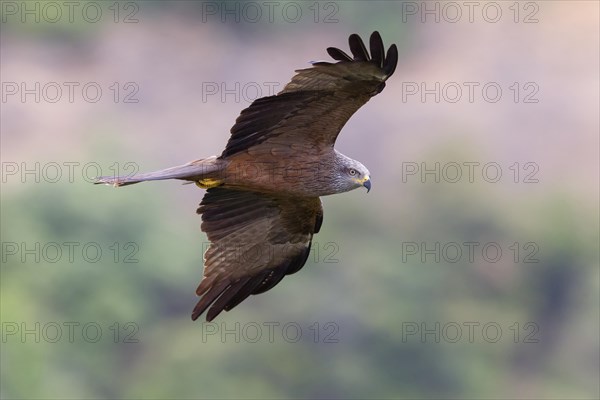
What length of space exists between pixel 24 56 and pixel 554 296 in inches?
706

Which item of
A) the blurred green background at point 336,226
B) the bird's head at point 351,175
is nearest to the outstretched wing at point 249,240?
the bird's head at point 351,175

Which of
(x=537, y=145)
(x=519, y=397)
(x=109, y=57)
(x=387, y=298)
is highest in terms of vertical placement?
(x=109, y=57)

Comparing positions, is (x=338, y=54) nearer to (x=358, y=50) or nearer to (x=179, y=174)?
(x=358, y=50)

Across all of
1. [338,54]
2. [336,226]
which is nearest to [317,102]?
[338,54]

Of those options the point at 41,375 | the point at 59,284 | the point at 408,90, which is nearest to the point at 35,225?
the point at 59,284

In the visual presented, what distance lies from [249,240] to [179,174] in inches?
66.6

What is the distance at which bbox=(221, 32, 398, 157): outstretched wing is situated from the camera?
40.2 ft

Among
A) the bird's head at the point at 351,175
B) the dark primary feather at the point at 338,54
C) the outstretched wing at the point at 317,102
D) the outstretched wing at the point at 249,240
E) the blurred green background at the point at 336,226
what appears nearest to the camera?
the dark primary feather at the point at 338,54

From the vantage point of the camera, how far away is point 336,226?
3988cm

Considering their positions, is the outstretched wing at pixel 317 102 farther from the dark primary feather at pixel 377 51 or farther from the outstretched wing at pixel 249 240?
the outstretched wing at pixel 249 240

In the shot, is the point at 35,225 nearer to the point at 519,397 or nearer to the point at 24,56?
the point at 24,56

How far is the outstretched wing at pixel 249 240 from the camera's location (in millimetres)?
13930

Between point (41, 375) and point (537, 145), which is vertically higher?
point (537, 145)

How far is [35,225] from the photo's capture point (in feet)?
123
